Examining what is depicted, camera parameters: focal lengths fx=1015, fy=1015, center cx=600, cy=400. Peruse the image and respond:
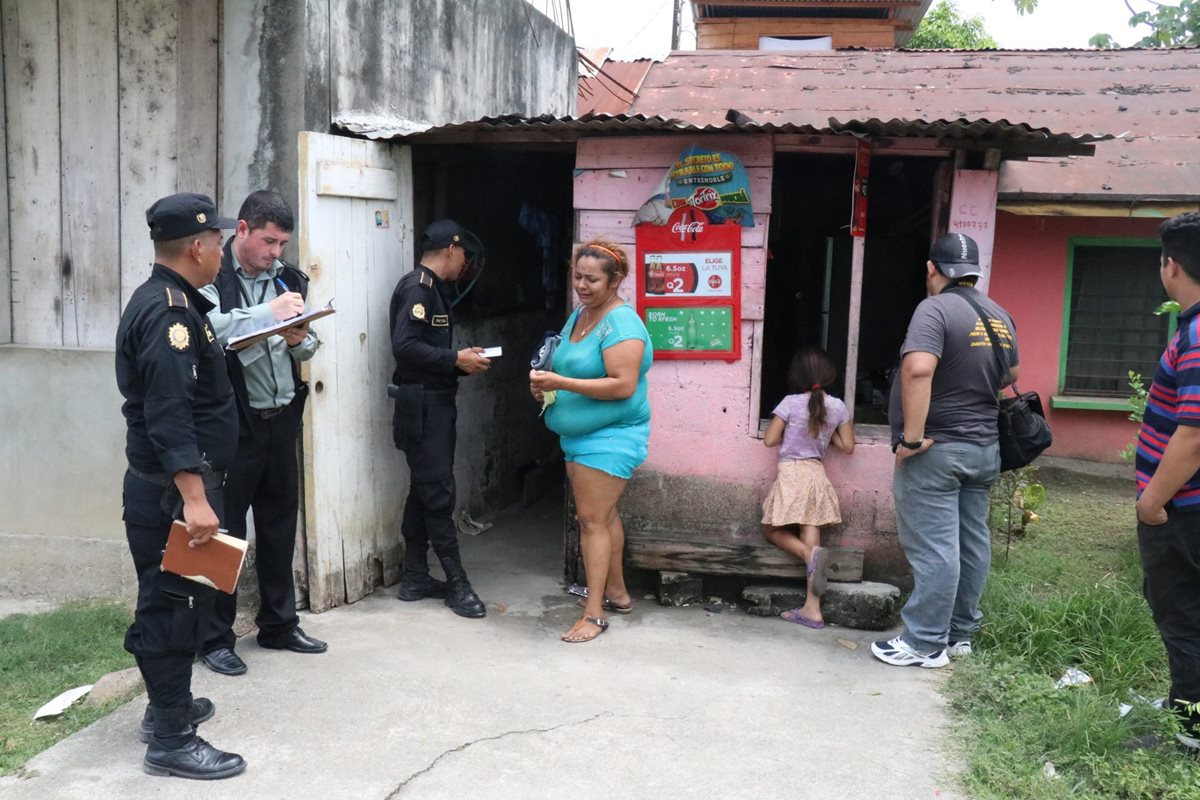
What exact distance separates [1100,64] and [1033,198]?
2270mm

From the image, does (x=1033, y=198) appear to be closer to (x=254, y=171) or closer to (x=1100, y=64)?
(x=1100, y=64)

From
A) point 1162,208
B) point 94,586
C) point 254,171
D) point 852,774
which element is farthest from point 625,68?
point 852,774

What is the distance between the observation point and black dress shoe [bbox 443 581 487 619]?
5.14 meters

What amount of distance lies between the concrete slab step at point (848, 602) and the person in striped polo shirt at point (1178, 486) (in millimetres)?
1528

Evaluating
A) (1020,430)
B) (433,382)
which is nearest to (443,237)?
(433,382)

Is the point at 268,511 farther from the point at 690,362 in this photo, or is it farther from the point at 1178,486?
the point at 1178,486

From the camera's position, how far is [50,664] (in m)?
4.47

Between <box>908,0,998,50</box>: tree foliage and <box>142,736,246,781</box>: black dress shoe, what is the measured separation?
18.6 meters

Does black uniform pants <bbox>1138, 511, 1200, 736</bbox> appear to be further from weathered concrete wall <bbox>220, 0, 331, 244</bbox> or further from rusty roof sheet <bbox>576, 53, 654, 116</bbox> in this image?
rusty roof sheet <bbox>576, 53, 654, 116</bbox>

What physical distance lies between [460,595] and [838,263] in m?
4.69

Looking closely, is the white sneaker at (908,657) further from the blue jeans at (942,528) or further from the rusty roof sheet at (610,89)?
the rusty roof sheet at (610,89)

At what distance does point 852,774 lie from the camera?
3.59m

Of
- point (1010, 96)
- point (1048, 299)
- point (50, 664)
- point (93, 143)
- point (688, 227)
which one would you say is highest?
point (1010, 96)

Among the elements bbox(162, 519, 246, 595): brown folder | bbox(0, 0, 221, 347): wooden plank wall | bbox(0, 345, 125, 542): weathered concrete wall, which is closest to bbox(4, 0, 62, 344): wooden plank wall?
bbox(0, 0, 221, 347): wooden plank wall
